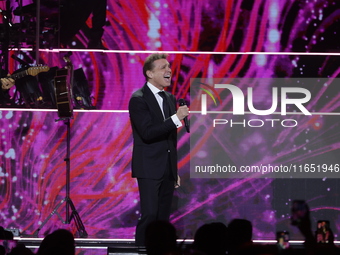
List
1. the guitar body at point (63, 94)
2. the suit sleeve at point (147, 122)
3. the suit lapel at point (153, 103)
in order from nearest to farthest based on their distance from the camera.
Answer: the suit sleeve at point (147, 122) → the suit lapel at point (153, 103) → the guitar body at point (63, 94)

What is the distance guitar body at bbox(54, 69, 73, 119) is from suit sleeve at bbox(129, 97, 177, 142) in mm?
1188

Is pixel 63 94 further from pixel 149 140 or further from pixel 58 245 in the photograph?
pixel 58 245

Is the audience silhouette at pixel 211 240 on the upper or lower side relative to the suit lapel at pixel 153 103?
lower

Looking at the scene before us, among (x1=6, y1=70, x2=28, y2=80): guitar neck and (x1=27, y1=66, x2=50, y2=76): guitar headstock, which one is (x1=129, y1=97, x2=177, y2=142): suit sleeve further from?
(x1=6, y1=70, x2=28, y2=80): guitar neck

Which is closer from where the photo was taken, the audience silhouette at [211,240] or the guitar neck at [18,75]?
the audience silhouette at [211,240]

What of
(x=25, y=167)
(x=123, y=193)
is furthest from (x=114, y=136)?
(x=25, y=167)

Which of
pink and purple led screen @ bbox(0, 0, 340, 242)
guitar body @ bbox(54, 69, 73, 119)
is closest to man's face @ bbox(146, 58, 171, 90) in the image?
guitar body @ bbox(54, 69, 73, 119)

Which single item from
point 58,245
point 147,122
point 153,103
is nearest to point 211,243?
point 58,245

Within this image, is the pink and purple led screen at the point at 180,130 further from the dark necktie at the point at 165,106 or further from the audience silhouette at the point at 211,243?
the audience silhouette at the point at 211,243

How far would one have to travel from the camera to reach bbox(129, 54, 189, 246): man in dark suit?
14.1 ft

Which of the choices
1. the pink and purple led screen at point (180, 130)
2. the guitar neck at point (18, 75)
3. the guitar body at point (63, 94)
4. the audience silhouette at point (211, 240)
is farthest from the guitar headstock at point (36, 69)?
the audience silhouette at point (211, 240)

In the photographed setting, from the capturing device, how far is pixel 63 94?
17.8ft

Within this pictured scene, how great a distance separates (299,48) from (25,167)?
2950 mm

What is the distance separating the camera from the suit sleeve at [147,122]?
166 inches
